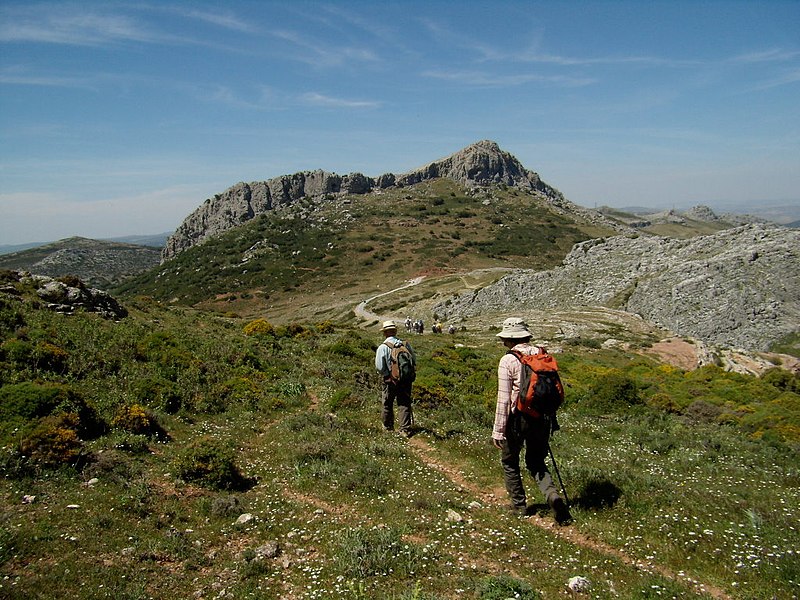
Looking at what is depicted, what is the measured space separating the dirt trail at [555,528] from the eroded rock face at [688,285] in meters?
41.3

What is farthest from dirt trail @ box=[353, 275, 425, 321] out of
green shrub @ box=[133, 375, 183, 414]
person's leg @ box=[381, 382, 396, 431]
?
person's leg @ box=[381, 382, 396, 431]

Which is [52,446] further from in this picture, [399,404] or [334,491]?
[399,404]

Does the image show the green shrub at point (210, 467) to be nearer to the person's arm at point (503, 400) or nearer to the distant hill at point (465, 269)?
the person's arm at point (503, 400)

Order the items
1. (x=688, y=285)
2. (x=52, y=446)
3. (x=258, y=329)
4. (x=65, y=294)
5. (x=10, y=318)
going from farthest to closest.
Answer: (x=688, y=285), (x=258, y=329), (x=65, y=294), (x=10, y=318), (x=52, y=446)

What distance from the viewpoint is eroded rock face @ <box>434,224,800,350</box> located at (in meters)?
42.2

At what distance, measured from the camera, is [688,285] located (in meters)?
48.8

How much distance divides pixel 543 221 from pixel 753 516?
622 ft

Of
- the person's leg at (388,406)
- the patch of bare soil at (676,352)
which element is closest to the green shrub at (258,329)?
the person's leg at (388,406)

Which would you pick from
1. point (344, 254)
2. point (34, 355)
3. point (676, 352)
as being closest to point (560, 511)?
point (34, 355)

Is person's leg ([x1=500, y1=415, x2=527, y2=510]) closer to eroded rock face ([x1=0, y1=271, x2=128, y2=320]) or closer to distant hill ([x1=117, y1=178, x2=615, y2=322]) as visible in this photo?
eroded rock face ([x1=0, y1=271, x2=128, y2=320])

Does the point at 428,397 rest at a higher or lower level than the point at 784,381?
higher

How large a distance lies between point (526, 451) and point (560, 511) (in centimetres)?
110

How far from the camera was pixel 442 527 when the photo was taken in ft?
26.1

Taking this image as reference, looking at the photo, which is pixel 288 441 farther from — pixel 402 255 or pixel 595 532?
pixel 402 255
